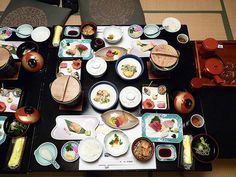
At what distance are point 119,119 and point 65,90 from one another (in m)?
0.59

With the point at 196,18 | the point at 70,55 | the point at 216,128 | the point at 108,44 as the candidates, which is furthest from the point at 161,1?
the point at 216,128

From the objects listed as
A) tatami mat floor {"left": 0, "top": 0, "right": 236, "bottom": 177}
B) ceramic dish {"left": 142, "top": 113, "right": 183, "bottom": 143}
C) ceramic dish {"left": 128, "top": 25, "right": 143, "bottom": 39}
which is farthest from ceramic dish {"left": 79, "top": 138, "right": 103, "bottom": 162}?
tatami mat floor {"left": 0, "top": 0, "right": 236, "bottom": 177}

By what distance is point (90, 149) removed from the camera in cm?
231

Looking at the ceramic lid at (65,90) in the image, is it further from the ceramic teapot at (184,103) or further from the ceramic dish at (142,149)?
the ceramic teapot at (184,103)

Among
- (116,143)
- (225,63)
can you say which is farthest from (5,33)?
(225,63)

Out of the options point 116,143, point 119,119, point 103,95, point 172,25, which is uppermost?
point 172,25

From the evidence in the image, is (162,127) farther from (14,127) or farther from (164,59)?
(14,127)

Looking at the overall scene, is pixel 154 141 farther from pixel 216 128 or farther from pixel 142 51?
pixel 142 51

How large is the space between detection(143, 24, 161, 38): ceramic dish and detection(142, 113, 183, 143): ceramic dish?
100 centimetres

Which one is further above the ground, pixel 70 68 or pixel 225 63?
pixel 225 63

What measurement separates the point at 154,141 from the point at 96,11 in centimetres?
218

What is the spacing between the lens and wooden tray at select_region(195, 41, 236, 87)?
277 cm

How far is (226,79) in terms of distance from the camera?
2846 millimetres

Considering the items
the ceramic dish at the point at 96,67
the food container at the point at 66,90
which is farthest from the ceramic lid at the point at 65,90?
the ceramic dish at the point at 96,67
